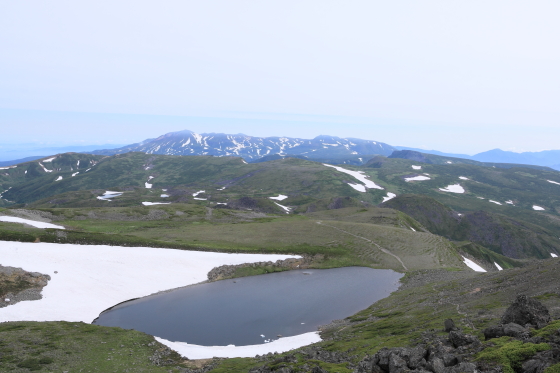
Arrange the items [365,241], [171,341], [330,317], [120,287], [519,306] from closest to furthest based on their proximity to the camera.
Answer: [519,306] < [171,341] < [330,317] < [120,287] < [365,241]

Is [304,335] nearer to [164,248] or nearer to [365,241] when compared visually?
[164,248]

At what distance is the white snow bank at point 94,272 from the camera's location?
4472 cm

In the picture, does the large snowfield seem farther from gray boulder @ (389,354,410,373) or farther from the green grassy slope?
the green grassy slope

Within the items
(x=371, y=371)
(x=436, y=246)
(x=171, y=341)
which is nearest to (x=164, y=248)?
(x=171, y=341)

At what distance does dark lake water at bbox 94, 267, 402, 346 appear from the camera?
44.2 metres

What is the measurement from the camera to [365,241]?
94.4 m

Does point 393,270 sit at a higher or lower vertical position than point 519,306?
lower

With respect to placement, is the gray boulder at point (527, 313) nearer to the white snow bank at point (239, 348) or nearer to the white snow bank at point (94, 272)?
the white snow bank at point (239, 348)

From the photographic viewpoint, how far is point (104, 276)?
56.7 meters

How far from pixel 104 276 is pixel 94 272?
80.5 inches

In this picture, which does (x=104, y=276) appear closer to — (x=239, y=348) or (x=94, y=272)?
(x=94, y=272)

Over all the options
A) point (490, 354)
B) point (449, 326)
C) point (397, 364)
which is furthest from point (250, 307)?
point (490, 354)

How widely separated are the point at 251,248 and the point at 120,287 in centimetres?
3515

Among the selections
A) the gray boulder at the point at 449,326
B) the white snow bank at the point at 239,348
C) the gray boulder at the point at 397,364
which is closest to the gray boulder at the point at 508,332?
the gray boulder at the point at 449,326
